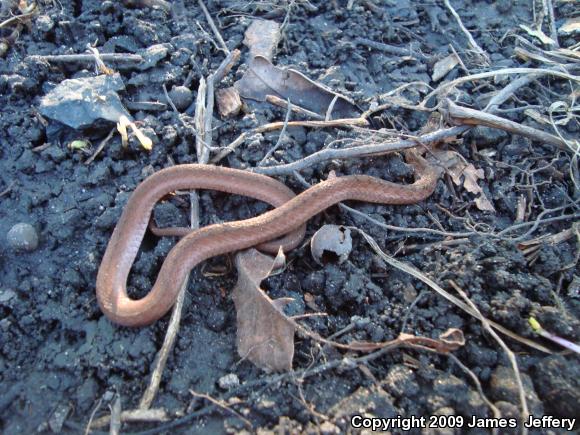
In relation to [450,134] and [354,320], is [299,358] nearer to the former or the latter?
[354,320]

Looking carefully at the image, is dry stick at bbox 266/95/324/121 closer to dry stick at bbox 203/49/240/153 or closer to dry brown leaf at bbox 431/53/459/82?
dry stick at bbox 203/49/240/153

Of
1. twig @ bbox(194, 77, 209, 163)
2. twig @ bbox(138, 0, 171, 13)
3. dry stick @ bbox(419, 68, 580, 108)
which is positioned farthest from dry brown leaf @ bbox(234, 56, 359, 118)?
twig @ bbox(138, 0, 171, 13)

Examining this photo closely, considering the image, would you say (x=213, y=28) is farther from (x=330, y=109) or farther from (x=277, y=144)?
(x=277, y=144)

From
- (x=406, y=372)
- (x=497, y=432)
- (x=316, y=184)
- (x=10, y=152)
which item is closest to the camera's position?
(x=497, y=432)

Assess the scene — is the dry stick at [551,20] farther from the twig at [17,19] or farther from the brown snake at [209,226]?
the twig at [17,19]

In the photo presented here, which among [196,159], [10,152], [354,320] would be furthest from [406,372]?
[10,152]

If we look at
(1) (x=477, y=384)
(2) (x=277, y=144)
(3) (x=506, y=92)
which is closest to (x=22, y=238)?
(2) (x=277, y=144)

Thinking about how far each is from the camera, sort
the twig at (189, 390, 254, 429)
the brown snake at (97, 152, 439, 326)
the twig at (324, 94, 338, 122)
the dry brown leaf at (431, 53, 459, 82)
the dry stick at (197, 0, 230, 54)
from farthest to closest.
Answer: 1. the dry brown leaf at (431, 53, 459, 82)
2. the dry stick at (197, 0, 230, 54)
3. the twig at (324, 94, 338, 122)
4. the brown snake at (97, 152, 439, 326)
5. the twig at (189, 390, 254, 429)
